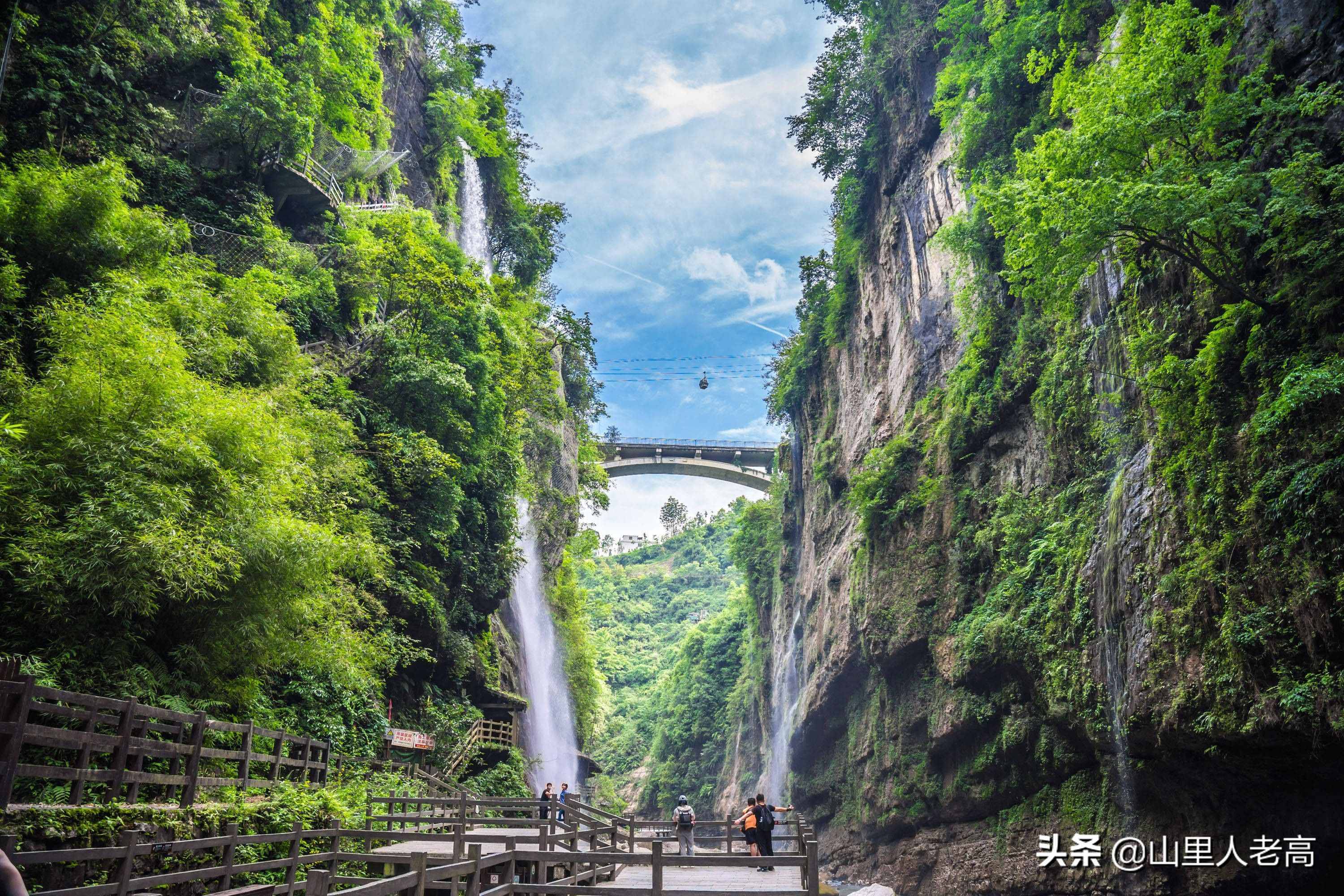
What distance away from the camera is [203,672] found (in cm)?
1042

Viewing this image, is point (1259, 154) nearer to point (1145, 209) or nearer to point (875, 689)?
point (1145, 209)

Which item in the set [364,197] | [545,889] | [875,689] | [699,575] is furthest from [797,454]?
[699,575]

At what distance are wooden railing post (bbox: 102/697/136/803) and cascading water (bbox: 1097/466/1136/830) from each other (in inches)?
482

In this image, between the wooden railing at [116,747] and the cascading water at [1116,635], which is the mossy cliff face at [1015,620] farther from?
the wooden railing at [116,747]

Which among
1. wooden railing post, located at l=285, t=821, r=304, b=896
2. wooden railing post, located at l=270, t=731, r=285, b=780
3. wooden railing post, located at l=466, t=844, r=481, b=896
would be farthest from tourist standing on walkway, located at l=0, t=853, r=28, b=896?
wooden railing post, located at l=270, t=731, r=285, b=780

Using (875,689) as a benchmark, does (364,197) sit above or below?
above

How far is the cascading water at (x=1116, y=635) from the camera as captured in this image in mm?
11391

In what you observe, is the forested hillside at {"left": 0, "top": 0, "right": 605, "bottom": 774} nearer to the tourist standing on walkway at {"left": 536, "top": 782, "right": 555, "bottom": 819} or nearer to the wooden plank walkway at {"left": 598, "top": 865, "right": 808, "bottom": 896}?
the tourist standing on walkway at {"left": 536, "top": 782, "right": 555, "bottom": 819}

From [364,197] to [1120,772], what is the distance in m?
23.8

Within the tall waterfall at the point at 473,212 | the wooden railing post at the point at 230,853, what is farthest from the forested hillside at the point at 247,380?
the tall waterfall at the point at 473,212

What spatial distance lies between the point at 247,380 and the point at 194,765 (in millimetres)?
7644

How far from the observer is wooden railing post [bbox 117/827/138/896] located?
→ 5.48 m

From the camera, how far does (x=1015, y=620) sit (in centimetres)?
1439

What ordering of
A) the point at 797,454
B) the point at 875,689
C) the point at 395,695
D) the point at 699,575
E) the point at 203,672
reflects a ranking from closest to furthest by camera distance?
the point at 203,672
the point at 395,695
the point at 875,689
the point at 797,454
the point at 699,575
